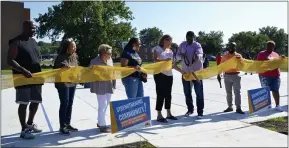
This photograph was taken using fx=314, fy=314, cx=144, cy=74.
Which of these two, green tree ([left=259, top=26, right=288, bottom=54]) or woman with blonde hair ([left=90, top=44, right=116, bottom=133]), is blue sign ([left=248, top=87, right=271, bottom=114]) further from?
green tree ([left=259, top=26, right=288, bottom=54])

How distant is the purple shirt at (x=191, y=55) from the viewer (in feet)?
21.9

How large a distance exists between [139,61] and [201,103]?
5.73 ft

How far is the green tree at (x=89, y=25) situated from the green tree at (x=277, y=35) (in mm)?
46986

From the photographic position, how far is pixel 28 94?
5289 mm

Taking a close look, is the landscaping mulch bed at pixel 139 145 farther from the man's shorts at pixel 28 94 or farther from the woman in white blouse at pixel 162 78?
the man's shorts at pixel 28 94

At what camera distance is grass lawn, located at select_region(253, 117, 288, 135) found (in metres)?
5.65

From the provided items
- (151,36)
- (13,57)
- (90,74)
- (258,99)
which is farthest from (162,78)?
(151,36)

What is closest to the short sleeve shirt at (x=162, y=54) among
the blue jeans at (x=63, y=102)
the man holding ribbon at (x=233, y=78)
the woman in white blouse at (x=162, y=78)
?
the woman in white blouse at (x=162, y=78)

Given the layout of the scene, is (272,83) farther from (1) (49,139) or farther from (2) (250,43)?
(2) (250,43)

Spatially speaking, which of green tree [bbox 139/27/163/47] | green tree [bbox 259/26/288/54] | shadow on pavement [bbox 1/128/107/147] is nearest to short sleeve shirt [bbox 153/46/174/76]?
shadow on pavement [bbox 1/128/107/147]

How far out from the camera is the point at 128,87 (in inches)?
241

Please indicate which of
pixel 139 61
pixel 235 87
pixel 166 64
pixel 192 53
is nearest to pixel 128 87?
pixel 139 61

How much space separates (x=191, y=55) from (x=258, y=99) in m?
1.76

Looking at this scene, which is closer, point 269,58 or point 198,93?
point 198,93
